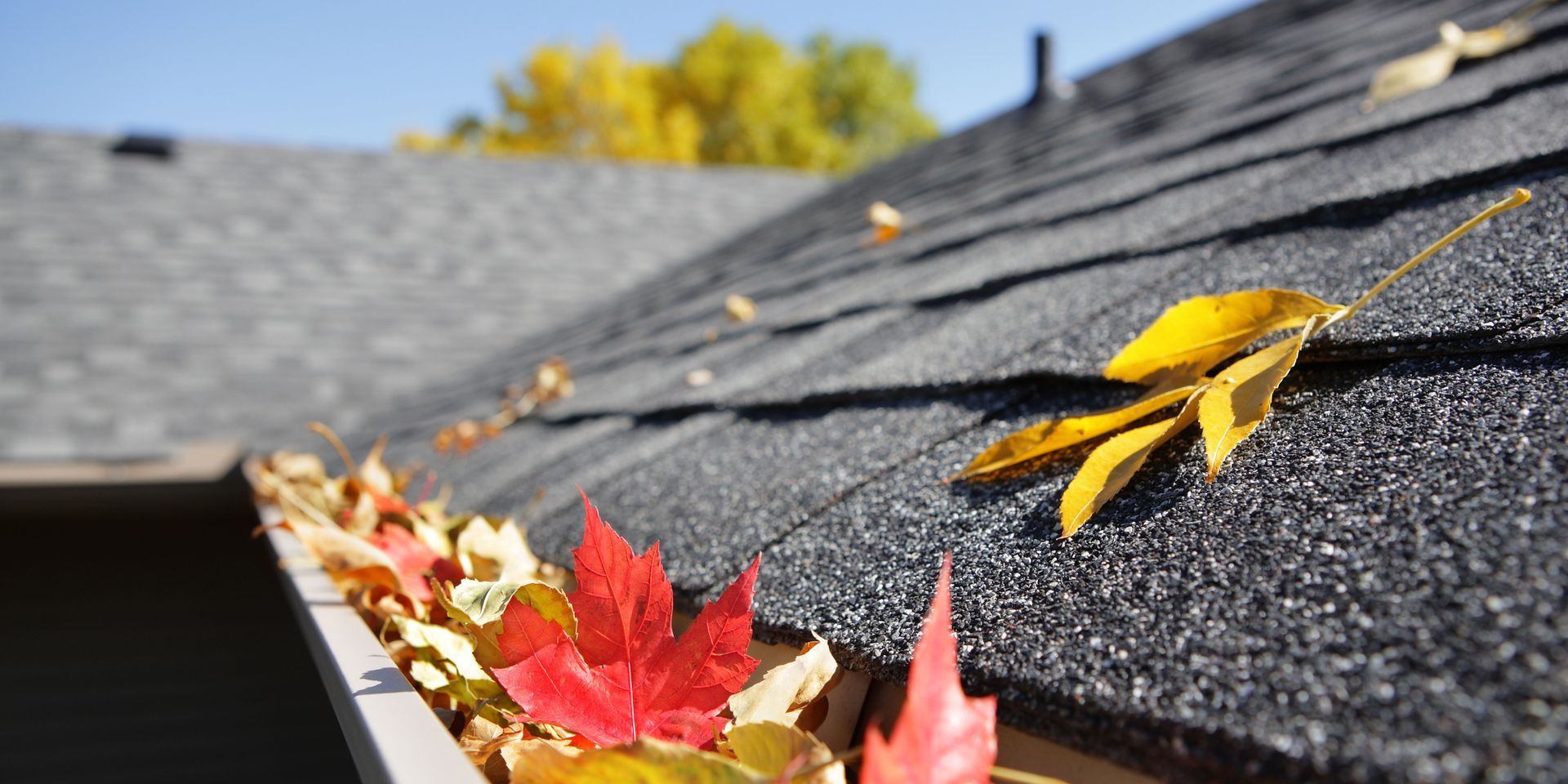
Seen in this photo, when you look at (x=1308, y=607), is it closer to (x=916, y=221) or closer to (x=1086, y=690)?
(x=1086, y=690)

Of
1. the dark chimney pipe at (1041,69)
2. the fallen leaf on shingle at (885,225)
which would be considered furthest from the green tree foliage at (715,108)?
the fallen leaf on shingle at (885,225)

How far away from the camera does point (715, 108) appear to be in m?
28.5

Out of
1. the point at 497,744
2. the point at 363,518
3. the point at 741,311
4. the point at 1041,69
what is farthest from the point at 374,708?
the point at 1041,69

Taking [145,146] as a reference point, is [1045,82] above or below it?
below

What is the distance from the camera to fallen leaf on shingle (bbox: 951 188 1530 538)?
0.57 metres

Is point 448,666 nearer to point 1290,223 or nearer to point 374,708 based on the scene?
point 374,708

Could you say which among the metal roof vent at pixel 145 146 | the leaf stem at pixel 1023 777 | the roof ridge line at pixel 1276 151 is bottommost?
the leaf stem at pixel 1023 777

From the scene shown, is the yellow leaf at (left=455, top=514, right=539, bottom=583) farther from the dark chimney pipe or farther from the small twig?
the dark chimney pipe

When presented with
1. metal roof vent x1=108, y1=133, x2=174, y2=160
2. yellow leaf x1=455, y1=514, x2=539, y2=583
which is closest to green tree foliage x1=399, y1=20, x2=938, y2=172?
metal roof vent x1=108, y1=133, x2=174, y2=160

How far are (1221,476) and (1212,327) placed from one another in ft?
0.61

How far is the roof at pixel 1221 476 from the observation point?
336 millimetres

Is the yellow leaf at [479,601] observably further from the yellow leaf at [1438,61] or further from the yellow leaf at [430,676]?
the yellow leaf at [1438,61]

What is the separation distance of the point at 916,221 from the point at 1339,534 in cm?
234

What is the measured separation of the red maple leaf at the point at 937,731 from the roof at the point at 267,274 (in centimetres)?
443
